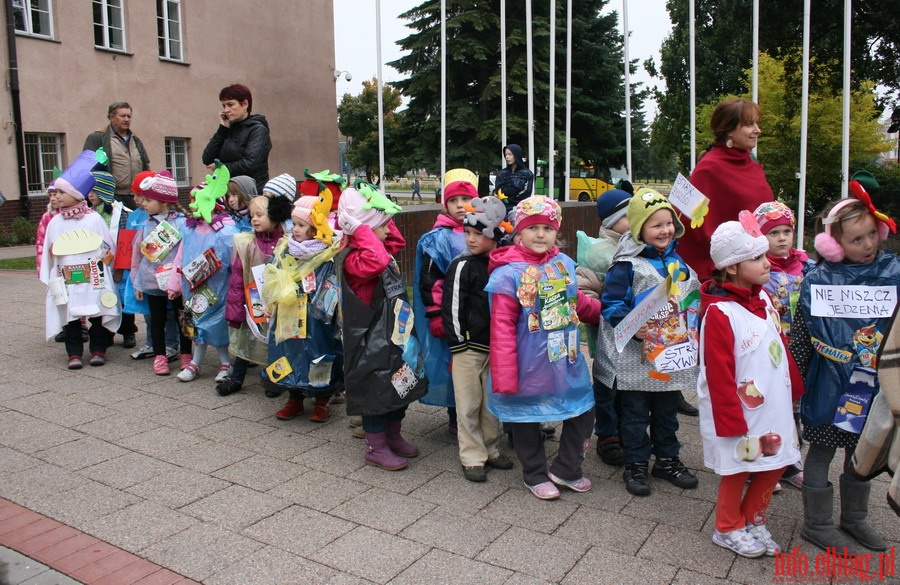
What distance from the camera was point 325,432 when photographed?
17.4 ft

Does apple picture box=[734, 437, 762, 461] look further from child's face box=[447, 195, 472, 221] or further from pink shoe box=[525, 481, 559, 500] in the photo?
child's face box=[447, 195, 472, 221]

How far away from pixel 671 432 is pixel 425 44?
72.1ft

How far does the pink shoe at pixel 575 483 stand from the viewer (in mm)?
4270

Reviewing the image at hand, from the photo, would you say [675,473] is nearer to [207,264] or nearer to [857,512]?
[857,512]

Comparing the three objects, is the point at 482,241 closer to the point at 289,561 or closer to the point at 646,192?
the point at 646,192

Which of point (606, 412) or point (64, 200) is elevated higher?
point (64, 200)

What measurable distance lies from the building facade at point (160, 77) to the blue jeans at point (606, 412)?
17.2m

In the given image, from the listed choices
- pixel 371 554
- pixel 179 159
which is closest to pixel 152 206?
pixel 371 554

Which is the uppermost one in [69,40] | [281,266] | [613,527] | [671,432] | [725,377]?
[69,40]

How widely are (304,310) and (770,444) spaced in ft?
9.73

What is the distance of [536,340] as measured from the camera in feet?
13.4

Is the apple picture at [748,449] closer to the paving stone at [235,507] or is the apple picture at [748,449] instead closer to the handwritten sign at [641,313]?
the handwritten sign at [641,313]

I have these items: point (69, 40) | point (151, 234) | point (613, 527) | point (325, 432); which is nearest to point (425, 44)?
point (69, 40)

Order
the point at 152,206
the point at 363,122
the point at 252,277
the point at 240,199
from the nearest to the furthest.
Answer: the point at 252,277, the point at 240,199, the point at 152,206, the point at 363,122
